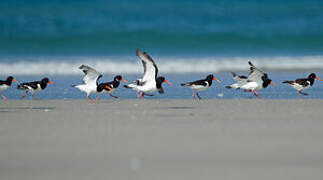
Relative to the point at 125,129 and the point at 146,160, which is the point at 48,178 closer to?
the point at 146,160

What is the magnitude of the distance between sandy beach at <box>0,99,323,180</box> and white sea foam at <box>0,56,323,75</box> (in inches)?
543

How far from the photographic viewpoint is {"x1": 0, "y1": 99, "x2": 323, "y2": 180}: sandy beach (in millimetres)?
3113

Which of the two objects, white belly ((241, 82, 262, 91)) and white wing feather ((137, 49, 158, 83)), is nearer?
white wing feather ((137, 49, 158, 83))

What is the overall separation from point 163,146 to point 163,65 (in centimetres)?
1785

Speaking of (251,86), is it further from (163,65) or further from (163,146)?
(163,65)

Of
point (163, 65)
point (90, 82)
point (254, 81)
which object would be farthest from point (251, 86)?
point (163, 65)

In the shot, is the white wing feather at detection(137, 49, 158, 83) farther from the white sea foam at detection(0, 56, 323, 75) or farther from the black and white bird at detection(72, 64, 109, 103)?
the white sea foam at detection(0, 56, 323, 75)

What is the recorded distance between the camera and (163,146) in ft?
13.0

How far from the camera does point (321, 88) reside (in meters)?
11.8

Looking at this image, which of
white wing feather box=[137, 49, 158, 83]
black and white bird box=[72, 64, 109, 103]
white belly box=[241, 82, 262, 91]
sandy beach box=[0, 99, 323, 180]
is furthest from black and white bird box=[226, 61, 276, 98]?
sandy beach box=[0, 99, 323, 180]

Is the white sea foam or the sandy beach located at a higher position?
the white sea foam

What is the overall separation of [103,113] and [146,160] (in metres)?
3.42

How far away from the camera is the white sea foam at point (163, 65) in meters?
20.2

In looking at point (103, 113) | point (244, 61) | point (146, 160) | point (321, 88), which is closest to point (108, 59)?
point (244, 61)
